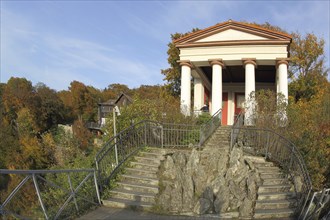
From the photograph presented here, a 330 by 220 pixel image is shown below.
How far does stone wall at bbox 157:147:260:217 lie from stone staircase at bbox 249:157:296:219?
209mm

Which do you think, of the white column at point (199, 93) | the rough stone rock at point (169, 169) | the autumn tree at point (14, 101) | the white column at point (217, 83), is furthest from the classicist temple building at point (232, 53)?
the autumn tree at point (14, 101)

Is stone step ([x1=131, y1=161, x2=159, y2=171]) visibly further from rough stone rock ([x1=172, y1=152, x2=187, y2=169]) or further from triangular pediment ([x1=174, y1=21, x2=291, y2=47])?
triangular pediment ([x1=174, y1=21, x2=291, y2=47])

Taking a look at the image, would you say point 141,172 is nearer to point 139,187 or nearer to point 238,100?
point 139,187

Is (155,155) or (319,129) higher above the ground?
(319,129)

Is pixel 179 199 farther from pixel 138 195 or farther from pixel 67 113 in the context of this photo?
pixel 67 113

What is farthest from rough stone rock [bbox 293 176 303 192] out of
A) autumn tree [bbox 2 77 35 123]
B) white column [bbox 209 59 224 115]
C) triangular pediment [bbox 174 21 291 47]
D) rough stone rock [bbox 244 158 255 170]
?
autumn tree [bbox 2 77 35 123]

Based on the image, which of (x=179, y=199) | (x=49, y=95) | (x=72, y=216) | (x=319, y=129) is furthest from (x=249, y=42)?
(x=49, y=95)

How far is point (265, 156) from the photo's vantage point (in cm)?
1083

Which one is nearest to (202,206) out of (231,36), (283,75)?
(283,75)

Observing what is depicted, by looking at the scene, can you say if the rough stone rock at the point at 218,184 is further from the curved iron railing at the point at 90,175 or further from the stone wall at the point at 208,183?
the curved iron railing at the point at 90,175

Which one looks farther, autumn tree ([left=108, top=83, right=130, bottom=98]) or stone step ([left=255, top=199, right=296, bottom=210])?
autumn tree ([left=108, top=83, right=130, bottom=98])

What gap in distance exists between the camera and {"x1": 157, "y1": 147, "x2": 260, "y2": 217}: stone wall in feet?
26.9

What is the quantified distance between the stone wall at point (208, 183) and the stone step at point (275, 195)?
0.21m

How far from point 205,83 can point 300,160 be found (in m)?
17.6
